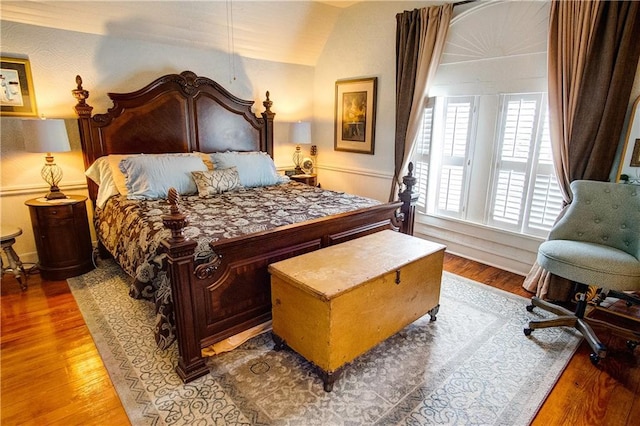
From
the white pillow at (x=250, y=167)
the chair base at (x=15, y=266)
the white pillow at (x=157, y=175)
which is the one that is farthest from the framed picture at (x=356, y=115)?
the chair base at (x=15, y=266)

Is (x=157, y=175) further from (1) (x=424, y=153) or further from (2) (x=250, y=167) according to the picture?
(1) (x=424, y=153)

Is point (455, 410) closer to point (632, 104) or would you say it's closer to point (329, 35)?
point (632, 104)

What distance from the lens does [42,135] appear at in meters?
2.91

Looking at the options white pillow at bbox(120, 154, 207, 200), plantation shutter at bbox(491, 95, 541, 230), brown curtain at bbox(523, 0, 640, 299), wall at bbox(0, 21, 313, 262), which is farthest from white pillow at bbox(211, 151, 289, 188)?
brown curtain at bbox(523, 0, 640, 299)

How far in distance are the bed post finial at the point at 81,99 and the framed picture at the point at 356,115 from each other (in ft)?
9.61

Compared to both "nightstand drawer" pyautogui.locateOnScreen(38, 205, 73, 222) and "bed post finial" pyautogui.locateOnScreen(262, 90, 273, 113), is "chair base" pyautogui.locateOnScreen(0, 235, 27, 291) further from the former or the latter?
"bed post finial" pyautogui.locateOnScreen(262, 90, 273, 113)

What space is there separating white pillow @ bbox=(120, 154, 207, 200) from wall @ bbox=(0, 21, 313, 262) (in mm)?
814

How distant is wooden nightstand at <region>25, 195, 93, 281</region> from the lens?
3029mm

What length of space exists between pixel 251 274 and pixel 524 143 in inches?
109

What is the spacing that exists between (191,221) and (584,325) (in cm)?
278

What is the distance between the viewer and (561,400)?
1.91m

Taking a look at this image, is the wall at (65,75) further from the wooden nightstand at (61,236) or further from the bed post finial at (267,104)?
the bed post finial at (267,104)

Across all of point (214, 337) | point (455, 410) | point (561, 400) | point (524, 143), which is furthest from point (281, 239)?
point (524, 143)

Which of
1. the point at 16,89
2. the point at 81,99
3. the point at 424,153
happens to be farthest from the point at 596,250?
the point at 16,89
